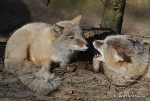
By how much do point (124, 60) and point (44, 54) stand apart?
1290 mm

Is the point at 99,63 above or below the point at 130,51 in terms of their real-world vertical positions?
below

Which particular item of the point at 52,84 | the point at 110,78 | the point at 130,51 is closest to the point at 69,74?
the point at 52,84

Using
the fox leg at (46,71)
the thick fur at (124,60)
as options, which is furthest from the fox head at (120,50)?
the fox leg at (46,71)

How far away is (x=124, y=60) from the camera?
14.9 feet

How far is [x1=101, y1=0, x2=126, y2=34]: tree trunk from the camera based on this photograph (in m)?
6.53

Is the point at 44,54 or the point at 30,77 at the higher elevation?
the point at 44,54

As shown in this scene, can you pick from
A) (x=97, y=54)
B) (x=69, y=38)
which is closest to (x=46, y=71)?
(x=69, y=38)

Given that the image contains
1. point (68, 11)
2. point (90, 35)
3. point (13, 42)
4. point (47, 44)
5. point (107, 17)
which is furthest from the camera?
point (68, 11)

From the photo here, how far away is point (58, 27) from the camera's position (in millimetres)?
4766

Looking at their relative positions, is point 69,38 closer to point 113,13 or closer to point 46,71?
point 46,71

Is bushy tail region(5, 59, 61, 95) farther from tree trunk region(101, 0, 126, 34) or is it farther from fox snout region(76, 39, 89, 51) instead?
tree trunk region(101, 0, 126, 34)

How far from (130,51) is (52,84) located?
130 cm

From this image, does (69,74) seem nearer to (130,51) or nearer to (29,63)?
(29,63)

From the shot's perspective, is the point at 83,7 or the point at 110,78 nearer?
the point at 110,78
